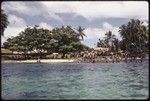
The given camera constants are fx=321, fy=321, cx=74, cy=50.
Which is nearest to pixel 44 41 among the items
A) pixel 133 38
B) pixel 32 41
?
pixel 32 41

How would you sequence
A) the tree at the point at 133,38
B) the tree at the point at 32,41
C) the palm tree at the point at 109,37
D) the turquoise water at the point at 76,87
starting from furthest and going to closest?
the palm tree at the point at 109,37 → the tree at the point at 133,38 → the tree at the point at 32,41 → the turquoise water at the point at 76,87

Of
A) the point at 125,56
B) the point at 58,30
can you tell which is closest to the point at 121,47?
the point at 125,56

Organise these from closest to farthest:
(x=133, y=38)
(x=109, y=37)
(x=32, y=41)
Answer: (x=32, y=41), (x=133, y=38), (x=109, y=37)

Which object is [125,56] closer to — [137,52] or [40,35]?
[137,52]

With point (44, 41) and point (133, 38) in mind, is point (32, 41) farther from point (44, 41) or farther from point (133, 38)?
point (133, 38)

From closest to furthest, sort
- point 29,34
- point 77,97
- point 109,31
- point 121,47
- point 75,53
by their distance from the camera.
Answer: point 77,97, point 29,34, point 75,53, point 121,47, point 109,31

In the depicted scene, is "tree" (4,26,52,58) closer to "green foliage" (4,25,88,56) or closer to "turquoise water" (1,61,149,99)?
"green foliage" (4,25,88,56)

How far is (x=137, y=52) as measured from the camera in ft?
253

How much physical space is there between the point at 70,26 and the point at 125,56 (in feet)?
47.2

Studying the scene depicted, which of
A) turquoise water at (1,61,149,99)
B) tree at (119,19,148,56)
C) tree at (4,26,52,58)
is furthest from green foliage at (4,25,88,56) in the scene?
turquoise water at (1,61,149,99)

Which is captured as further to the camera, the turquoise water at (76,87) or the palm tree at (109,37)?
the palm tree at (109,37)

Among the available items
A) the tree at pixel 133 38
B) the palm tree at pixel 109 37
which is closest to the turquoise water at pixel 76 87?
the tree at pixel 133 38

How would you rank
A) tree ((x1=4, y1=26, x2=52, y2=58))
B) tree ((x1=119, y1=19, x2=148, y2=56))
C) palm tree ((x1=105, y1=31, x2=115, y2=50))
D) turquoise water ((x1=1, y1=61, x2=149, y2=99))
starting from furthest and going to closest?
palm tree ((x1=105, y1=31, x2=115, y2=50)) < tree ((x1=119, y1=19, x2=148, y2=56)) < tree ((x1=4, y1=26, x2=52, y2=58)) < turquoise water ((x1=1, y1=61, x2=149, y2=99))

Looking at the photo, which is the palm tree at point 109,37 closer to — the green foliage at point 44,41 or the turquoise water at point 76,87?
the green foliage at point 44,41
